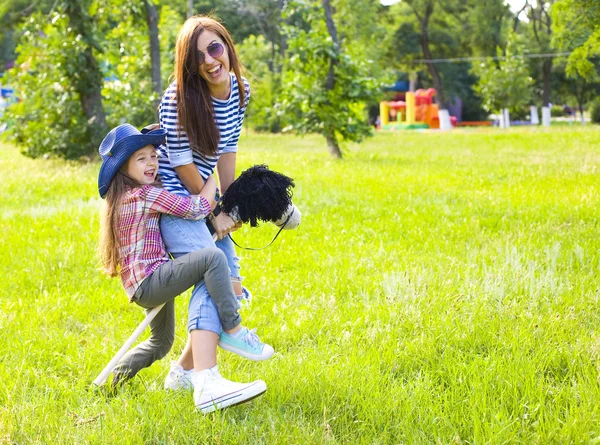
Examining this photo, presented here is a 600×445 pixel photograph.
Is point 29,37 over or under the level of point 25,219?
over

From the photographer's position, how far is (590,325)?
165 inches

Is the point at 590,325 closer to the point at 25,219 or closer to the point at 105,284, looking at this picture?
the point at 105,284

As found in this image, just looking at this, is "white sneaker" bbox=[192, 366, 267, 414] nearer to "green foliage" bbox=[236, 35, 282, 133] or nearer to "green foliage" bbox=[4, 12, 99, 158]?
"green foliage" bbox=[4, 12, 99, 158]

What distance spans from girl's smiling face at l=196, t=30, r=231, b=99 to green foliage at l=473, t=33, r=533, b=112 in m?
40.9

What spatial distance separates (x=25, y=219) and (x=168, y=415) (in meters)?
5.66

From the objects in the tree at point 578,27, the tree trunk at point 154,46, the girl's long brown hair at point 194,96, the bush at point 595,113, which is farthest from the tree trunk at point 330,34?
the bush at point 595,113

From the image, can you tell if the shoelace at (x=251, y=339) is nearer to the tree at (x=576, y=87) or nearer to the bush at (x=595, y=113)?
the bush at (x=595, y=113)

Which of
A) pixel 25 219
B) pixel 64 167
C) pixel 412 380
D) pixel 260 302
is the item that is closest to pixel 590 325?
pixel 412 380

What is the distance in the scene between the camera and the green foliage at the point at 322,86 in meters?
15.6

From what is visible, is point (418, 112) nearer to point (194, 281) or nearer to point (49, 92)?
point (49, 92)

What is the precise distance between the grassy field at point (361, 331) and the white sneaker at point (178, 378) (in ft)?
0.34

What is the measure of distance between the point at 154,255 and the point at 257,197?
0.53 m

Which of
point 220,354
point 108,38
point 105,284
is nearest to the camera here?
point 220,354

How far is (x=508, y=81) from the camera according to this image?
1650 inches
